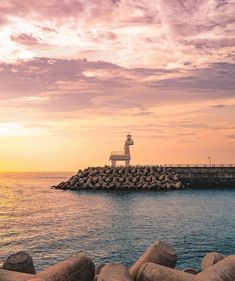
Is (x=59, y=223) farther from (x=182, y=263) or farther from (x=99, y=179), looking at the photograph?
(x=99, y=179)

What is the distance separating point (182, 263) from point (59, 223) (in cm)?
1633

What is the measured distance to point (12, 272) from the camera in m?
8.62

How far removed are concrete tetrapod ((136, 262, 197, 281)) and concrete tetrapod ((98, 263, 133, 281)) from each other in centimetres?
31

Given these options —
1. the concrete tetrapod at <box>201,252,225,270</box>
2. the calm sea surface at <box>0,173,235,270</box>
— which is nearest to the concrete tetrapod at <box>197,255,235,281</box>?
the concrete tetrapod at <box>201,252,225,270</box>

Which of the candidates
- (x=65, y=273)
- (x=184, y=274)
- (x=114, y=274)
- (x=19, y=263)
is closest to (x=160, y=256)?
(x=184, y=274)

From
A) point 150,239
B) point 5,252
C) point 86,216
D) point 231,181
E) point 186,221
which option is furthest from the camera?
point 231,181

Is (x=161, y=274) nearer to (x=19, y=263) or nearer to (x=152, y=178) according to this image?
(x=19, y=263)

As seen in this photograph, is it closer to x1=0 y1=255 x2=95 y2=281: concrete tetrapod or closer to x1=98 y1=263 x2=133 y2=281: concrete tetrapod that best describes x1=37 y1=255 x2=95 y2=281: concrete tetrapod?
x1=0 y1=255 x2=95 y2=281: concrete tetrapod

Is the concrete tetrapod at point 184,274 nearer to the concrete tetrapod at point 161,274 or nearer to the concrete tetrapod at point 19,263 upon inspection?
the concrete tetrapod at point 161,274

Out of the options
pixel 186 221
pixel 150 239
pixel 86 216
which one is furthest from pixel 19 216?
pixel 150 239

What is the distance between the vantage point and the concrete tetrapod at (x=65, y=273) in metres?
8.03

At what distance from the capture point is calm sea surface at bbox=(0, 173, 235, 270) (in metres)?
21.9

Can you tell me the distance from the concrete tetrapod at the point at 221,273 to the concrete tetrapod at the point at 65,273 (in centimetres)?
216

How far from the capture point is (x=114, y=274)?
8.12 meters
